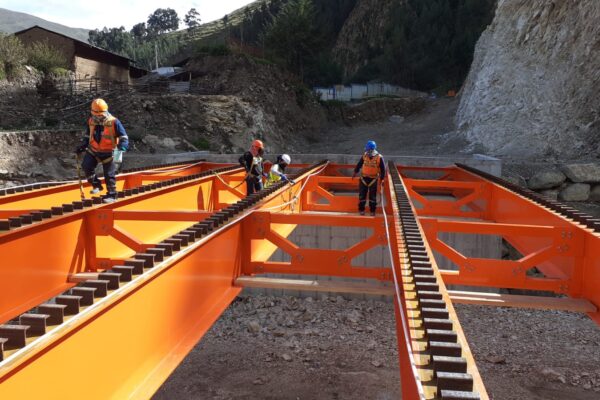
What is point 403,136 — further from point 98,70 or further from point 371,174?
point 98,70

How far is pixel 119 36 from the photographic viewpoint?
140 m

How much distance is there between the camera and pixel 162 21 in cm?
15875

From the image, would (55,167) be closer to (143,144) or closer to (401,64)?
(143,144)

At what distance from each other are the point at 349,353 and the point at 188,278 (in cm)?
921

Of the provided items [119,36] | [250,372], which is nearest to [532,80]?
[250,372]

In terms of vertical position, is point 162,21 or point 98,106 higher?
point 162,21

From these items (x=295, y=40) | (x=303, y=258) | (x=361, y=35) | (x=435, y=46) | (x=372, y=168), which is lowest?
(x=303, y=258)

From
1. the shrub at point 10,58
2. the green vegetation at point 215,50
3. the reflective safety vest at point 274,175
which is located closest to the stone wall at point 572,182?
the reflective safety vest at point 274,175

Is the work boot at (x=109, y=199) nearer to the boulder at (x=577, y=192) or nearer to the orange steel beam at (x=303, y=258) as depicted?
the orange steel beam at (x=303, y=258)

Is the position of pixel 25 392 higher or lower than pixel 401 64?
lower

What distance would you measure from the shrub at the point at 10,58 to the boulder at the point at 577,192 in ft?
86.8

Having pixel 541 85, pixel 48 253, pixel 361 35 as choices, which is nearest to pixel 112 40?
pixel 361 35

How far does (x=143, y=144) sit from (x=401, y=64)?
40648 mm

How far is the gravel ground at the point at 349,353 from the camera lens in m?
10.5
